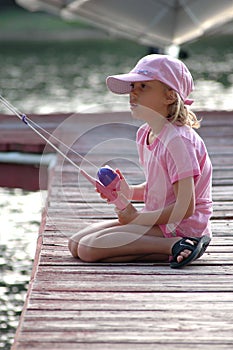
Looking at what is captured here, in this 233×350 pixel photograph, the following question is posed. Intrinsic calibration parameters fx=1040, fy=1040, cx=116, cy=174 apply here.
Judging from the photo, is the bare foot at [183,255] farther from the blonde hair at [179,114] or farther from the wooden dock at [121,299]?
the blonde hair at [179,114]

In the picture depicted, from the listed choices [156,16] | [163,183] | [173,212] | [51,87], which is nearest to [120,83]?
[163,183]

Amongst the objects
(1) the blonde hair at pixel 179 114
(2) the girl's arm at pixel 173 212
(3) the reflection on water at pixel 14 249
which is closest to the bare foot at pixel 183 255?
(2) the girl's arm at pixel 173 212

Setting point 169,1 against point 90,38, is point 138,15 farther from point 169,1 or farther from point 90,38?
point 90,38

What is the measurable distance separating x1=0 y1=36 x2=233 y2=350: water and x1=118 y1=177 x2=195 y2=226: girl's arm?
574 mm

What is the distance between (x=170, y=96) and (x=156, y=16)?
22.8 ft

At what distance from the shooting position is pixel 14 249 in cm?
673

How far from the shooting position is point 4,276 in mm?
6109

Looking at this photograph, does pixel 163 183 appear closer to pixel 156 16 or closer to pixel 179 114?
pixel 179 114

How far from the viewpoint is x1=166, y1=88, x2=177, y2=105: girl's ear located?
4.14 meters

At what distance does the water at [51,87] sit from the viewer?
6203 mm

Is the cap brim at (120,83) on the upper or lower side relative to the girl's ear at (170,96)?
upper

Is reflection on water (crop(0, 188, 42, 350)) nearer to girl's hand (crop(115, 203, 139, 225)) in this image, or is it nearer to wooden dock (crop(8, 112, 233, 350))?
wooden dock (crop(8, 112, 233, 350))

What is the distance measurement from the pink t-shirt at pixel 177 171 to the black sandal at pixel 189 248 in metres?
0.07

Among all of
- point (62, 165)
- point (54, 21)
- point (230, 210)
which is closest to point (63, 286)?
point (230, 210)
